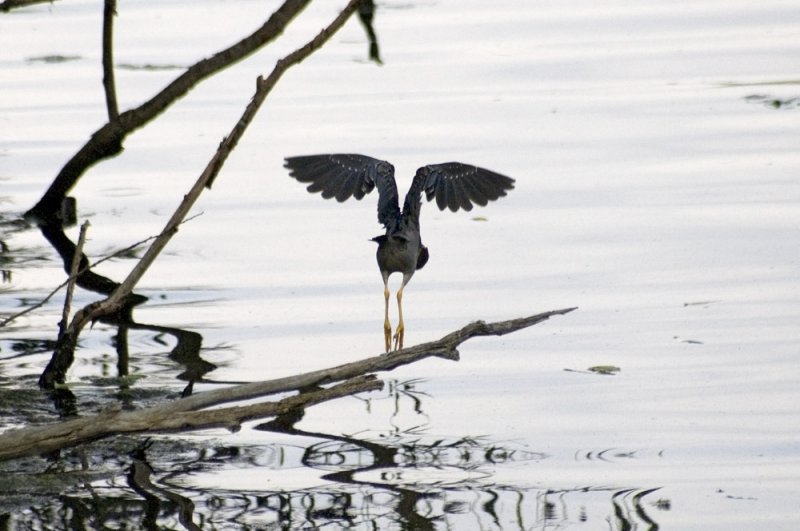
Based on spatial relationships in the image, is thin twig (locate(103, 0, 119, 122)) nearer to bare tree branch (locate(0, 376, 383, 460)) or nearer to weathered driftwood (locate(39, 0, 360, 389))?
weathered driftwood (locate(39, 0, 360, 389))

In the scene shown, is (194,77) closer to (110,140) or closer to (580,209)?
(110,140)

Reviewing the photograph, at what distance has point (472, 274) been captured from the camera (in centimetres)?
697

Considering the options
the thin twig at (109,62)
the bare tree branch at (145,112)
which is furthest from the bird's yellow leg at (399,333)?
the thin twig at (109,62)

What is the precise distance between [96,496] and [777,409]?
238cm

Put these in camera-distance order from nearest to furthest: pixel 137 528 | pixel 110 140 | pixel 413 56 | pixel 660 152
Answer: pixel 137 528, pixel 110 140, pixel 660 152, pixel 413 56

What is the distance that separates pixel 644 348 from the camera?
594 cm

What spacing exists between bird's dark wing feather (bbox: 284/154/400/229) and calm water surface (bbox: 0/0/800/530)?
0.59 m

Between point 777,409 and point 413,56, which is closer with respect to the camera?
point 777,409

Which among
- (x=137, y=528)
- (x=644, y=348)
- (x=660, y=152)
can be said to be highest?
(x=660, y=152)

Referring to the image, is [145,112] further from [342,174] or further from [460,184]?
[460,184]

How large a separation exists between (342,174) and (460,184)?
0.51 metres

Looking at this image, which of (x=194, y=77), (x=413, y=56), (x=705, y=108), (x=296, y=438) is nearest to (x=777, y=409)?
(x=296, y=438)

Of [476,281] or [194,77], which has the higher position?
[194,77]

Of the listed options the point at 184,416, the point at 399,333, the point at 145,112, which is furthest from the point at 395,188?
the point at 184,416
